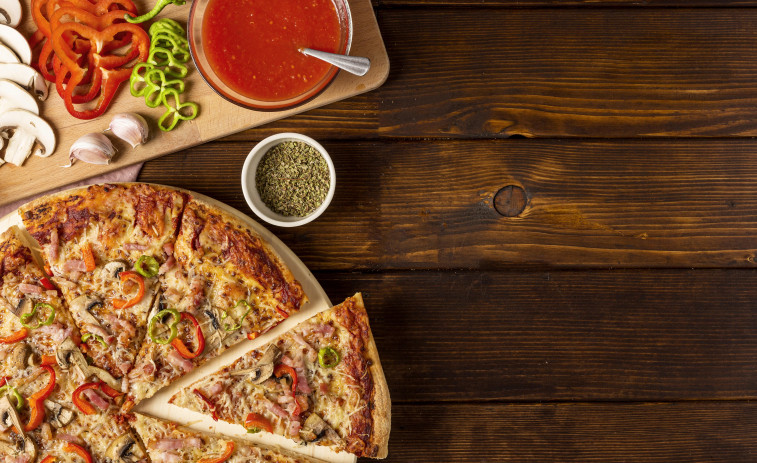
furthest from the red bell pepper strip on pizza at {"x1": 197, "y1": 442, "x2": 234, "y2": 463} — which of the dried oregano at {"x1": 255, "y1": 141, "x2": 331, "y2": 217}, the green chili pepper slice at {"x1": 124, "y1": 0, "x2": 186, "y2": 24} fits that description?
the green chili pepper slice at {"x1": 124, "y1": 0, "x2": 186, "y2": 24}

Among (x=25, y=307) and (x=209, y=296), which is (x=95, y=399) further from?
(x=209, y=296)

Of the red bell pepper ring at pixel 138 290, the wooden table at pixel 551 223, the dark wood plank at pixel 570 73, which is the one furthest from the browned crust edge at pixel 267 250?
the dark wood plank at pixel 570 73

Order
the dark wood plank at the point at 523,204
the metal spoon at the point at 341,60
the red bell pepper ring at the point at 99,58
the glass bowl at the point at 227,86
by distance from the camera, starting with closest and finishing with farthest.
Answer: the metal spoon at the point at 341,60 → the glass bowl at the point at 227,86 → the red bell pepper ring at the point at 99,58 → the dark wood plank at the point at 523,204

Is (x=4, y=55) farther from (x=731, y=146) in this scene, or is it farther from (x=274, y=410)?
(x=731, y=146)

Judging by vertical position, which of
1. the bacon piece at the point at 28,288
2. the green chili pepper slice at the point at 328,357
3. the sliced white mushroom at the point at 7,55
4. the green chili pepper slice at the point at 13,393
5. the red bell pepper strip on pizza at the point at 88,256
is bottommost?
the green chili pepper slice at the point at 13,393

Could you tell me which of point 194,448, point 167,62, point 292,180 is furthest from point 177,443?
point 167,62

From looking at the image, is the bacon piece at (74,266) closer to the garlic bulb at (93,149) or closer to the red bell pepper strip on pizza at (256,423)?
the garlic bulb at (93,149)
